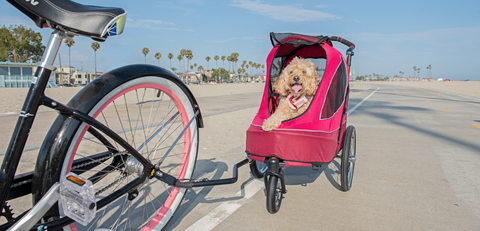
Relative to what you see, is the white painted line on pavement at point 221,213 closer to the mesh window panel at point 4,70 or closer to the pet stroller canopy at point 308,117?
the pet stroller canopy at point 308,117

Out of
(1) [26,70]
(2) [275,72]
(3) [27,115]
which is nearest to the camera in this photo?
(3) [27,115]

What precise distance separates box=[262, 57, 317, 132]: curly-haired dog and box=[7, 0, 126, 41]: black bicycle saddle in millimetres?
2189

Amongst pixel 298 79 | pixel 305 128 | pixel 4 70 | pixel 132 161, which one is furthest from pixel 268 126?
pixel 4 70

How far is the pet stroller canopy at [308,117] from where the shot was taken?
315cm

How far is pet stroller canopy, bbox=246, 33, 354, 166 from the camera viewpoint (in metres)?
3.15

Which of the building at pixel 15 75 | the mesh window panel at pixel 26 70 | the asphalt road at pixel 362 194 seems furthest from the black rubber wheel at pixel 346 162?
the mesh window panel at pixel 26 70

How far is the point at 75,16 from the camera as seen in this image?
1685 mm

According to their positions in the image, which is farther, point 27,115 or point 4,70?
point 4,70

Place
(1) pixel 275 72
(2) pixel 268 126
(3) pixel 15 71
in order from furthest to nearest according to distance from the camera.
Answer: (3) pixel 15 71 < (1) pixel 275 72 < (2) pixel 268 126

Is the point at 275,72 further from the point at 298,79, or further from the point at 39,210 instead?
the point at 39,210

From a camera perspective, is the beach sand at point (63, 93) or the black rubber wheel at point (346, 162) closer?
the black rubber wheel at point (346, 162)

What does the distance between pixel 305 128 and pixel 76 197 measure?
2289 millimetres

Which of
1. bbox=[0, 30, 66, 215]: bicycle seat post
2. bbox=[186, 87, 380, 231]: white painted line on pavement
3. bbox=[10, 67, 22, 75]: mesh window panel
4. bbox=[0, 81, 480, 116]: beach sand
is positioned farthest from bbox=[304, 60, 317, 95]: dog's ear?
bbox=[10, 67, 22, 75]: mesh window panel

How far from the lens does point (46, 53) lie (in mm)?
1683
